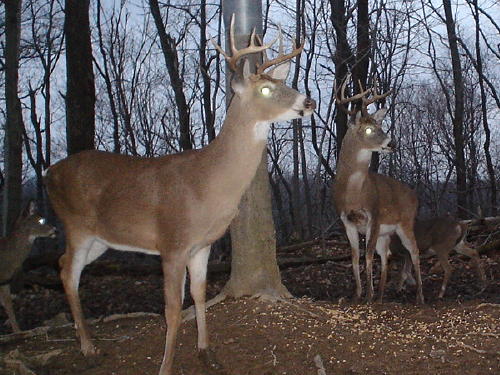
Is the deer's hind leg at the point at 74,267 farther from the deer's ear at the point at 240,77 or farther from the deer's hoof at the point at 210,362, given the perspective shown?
the deer's ear at the point at 240,77

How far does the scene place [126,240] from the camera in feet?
16.4

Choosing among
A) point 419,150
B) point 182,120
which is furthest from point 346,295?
point 419,150

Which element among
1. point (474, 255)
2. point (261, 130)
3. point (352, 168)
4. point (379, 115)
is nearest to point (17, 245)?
point (352, 168)

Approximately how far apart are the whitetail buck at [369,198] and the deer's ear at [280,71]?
262 centimetres

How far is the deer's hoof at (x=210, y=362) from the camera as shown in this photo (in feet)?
14.5

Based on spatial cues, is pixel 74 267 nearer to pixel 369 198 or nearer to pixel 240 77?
pixel 240 77

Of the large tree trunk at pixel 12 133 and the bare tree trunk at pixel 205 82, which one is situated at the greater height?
the bare tree trunk at pixel 205 82

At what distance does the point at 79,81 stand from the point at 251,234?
6610 mm

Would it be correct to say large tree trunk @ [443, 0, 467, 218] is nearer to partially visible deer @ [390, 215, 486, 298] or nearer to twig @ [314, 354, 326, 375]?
partially visible deer @ [390, 215, 486, 298]

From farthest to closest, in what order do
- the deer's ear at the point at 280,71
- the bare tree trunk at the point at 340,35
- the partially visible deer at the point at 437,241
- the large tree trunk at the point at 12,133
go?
the bare tree trunk at the point at 340,35
the large tree trunk at the point at 12,133
the partially visible deer at the point at 437,241
the deer's ear at the point at 280,71

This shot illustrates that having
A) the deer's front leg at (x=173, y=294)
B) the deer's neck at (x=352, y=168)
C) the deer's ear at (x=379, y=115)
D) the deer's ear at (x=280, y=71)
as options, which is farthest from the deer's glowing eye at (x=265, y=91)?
the deer's ear at (x=379, y=115)

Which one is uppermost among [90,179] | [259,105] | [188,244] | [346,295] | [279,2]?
[279,2]

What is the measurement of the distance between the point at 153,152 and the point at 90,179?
22.5 m

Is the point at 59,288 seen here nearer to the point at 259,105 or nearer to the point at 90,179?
the point at 90,179
